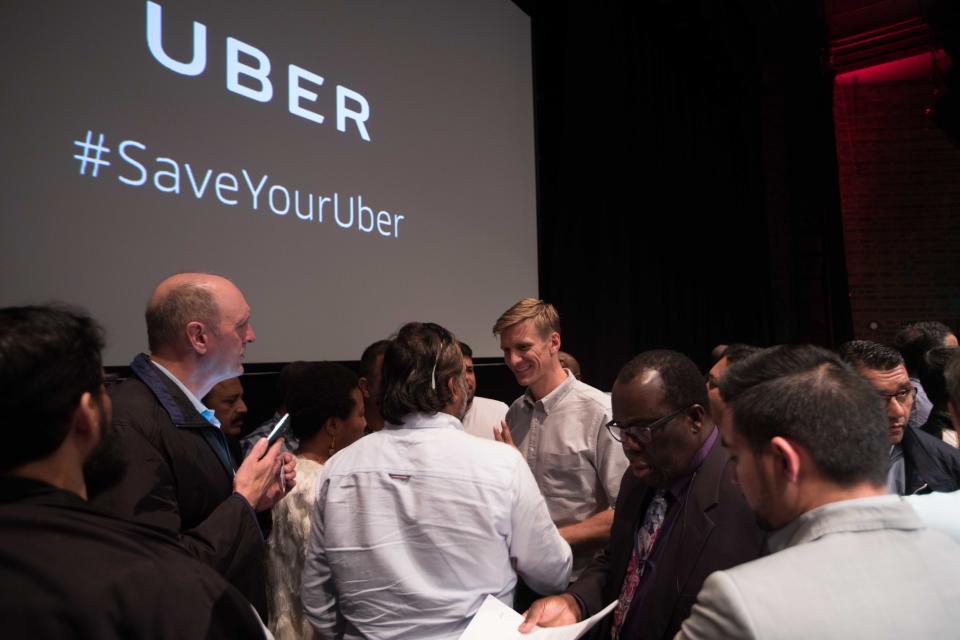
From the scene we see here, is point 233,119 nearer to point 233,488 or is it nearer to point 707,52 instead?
point 233,488

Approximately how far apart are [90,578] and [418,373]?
0.93 m

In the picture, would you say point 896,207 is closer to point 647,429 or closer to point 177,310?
point 647,429

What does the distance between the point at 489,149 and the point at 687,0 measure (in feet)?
11.0

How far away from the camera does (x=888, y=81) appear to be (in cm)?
791

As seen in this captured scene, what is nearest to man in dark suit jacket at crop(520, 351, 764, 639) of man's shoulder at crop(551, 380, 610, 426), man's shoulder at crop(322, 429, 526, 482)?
man's shoulder at crop(322, 429, 526, 482)

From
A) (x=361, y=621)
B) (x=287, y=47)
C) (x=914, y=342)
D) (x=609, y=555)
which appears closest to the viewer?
(x=361, y=621)

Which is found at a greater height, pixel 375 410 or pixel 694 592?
pixel 375 410

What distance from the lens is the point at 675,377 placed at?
1628 millimetres

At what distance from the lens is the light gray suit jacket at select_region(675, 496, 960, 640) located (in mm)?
835

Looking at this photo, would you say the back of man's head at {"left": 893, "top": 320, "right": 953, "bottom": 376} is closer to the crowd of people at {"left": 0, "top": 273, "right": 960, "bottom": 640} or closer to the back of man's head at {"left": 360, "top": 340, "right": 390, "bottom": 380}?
the crowd of people at {"left": 0, "top": 273, "right": 960, "bottom": 640}

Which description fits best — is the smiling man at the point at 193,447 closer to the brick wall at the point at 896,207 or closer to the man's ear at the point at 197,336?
the man's ear at the point at 197,336

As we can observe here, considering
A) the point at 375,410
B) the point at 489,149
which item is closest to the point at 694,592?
the point at 375,410

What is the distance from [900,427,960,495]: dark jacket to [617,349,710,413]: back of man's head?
1.19m

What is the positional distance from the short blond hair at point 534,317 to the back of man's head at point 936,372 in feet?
5.54
